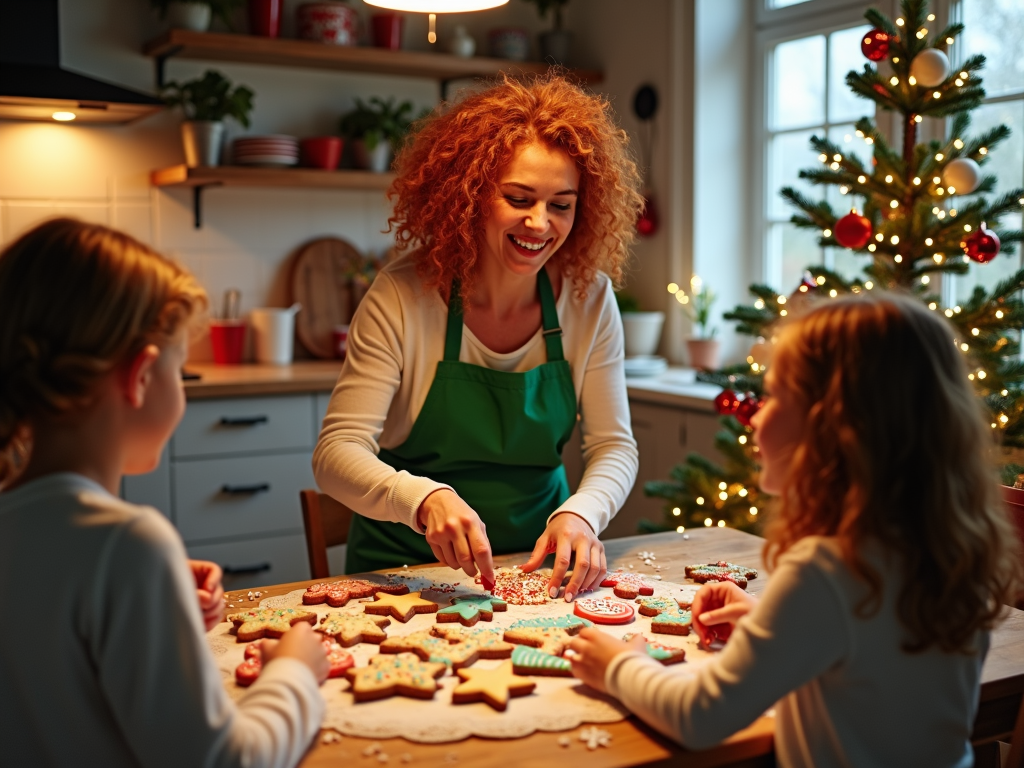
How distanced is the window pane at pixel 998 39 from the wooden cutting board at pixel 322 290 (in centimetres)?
227

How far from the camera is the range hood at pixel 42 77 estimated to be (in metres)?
3.20

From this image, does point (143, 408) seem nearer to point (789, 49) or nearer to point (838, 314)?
point (838, 314)

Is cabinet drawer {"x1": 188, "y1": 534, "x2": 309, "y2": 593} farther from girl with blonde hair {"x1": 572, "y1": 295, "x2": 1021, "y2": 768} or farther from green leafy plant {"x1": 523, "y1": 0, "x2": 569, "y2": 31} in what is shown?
girl with blonde hair {"x1": 572, "y1": 295, "x2": 1021, "y2": 768}

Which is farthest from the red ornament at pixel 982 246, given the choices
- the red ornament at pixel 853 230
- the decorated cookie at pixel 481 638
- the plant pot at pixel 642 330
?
the plant pot at pixel 642 330

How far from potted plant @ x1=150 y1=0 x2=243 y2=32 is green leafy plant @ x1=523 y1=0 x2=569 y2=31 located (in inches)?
50.2

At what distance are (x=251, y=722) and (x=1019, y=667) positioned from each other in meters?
0.93

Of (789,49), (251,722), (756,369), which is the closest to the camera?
(251,722)

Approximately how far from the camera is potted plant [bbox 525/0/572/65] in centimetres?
428

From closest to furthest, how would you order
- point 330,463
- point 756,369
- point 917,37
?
1. point 330,463
2. point 917,37
3. point 756,369

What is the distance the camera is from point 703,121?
12.8ft

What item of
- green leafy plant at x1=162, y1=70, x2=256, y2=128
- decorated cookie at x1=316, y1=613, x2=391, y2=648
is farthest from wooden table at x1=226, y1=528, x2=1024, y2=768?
green leafy plant at x1=162, y1=70, x2=256, y2=128

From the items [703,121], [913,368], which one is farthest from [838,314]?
[703,121]

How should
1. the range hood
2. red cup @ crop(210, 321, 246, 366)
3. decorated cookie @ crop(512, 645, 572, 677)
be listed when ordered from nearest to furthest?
1. decorated cookie @ crop(512, 645, 572, 677)
2. the range hood
3. red cup @ crop(210, 321, 246, 366)

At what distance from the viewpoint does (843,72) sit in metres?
3.50
